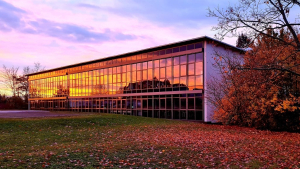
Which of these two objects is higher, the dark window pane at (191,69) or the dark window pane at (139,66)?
the dark window pane at (139,66)

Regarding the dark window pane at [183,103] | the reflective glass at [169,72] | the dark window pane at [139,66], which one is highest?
the dark window pane at [139,66]

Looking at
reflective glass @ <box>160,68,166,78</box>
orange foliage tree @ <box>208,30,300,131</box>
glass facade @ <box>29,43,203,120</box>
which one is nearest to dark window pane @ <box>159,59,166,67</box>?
glass facade @ <box>29,43,203,120</box>

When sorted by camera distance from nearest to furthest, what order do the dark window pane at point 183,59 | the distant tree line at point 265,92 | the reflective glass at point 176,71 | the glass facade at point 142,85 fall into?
the distant tree line at point 265,92, the glass facade at point 142,85, the dark window pane at point 183,59, the reflective glass at point 176,71

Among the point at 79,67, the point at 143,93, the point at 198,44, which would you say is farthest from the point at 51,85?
the point at 198,44

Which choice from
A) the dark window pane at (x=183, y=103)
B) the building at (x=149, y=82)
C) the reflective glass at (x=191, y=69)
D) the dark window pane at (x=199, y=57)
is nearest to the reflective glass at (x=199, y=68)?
the building at (x=149, y=82)

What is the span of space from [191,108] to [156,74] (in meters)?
6.11

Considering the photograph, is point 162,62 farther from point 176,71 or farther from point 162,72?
point 176,71

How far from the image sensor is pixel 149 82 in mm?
29422

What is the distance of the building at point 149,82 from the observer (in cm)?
2441

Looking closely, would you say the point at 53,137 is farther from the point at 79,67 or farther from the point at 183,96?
the point at 79,67

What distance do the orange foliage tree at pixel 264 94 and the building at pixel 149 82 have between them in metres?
3.30

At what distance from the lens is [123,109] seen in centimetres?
3281

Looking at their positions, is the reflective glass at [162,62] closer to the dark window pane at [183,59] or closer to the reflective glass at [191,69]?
the dark window pane at [183,59]

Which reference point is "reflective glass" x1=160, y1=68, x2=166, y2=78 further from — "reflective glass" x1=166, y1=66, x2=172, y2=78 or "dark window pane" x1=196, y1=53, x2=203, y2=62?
"dark window pane" x1=196, y1=53, x2=203, y2=62
